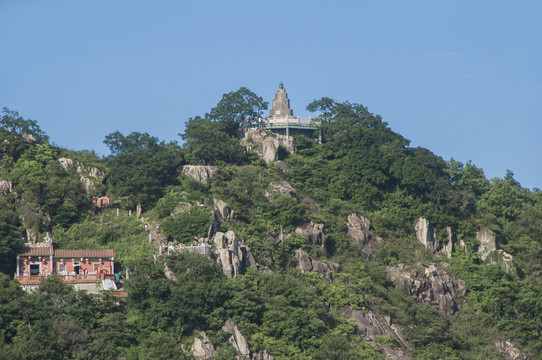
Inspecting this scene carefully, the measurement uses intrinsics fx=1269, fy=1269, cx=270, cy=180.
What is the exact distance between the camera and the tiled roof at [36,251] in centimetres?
7519

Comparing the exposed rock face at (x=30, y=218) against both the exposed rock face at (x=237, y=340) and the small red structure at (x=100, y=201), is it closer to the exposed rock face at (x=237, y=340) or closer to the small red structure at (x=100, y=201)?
the small red structure at (x=100, y=201)

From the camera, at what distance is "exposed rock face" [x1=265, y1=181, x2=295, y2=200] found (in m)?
86.6

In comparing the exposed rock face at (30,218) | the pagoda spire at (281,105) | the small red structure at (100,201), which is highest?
the pagoda spire at (281,105)

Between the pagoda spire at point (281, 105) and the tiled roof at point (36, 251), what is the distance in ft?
99.4

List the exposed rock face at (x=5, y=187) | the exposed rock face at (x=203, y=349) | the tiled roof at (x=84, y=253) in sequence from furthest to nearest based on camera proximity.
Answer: the exposed rock face at (x=5, y=187) < the tiled roof at (x=84, y=253) < the exposed rock face at (x=203, y=349)

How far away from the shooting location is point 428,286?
275 feet

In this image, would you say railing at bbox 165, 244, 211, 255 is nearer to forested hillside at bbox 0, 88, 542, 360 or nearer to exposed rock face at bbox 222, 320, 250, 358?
forested hillside at bbox 0, 88, 542, 360

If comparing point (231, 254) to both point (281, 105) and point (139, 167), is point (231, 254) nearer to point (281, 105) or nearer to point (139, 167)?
point (139, 167)

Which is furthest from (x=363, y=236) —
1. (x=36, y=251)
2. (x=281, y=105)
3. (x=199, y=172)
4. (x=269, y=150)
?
(x=36, y=251)

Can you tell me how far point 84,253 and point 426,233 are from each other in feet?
84.0

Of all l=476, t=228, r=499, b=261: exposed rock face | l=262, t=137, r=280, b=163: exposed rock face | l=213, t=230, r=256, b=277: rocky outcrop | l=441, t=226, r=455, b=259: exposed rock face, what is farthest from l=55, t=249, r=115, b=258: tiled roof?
l=476, t=228, r=499, b=261: exposed rock face

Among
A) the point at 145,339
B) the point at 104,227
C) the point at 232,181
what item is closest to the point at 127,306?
the point at 145,339

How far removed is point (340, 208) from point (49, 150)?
20411mm

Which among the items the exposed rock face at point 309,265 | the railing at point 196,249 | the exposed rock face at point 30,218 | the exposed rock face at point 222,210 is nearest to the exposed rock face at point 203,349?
the railing at point 196,249
